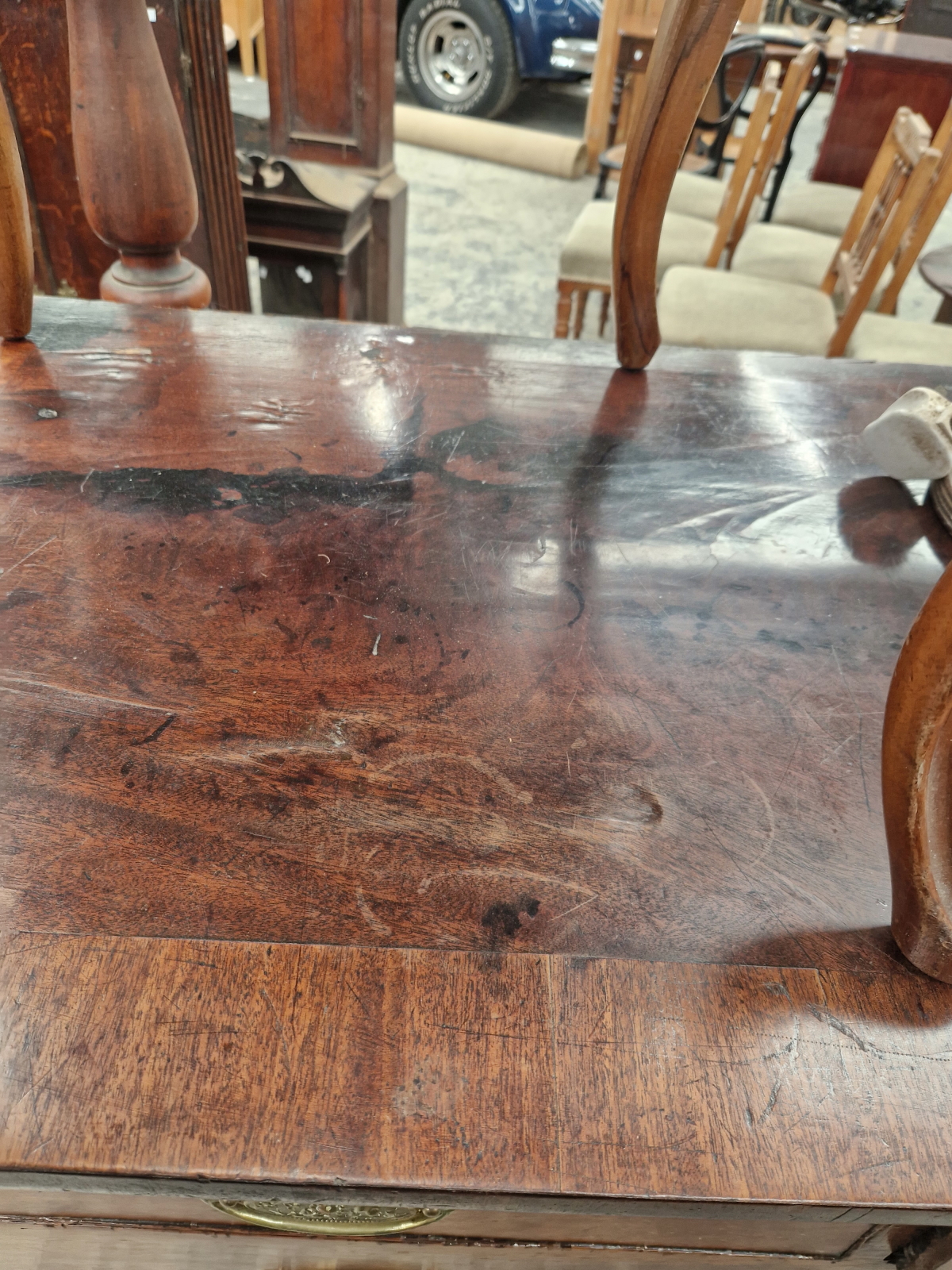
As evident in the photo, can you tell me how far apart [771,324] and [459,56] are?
10.3 ft

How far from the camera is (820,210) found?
2.75 meters

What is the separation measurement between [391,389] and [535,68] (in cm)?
436

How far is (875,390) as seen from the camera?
82 centimetres

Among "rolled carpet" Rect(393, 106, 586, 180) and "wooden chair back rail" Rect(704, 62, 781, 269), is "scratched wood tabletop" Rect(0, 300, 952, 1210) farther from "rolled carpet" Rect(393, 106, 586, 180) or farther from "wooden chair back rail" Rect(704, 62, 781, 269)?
"rolled carpet" Rect(393, 106, 586, 180)

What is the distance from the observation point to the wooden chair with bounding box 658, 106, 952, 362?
1919 millimetres

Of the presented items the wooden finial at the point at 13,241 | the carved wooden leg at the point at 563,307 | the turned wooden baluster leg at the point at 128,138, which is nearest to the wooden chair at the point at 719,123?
the carved wooden leg at the point at 563,307

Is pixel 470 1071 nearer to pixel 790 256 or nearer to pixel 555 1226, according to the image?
pixel 555 1226

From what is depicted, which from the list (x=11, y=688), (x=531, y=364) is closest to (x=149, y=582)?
(x=11, y=688)

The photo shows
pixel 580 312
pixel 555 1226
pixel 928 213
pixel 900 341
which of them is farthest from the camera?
pixel 580 312

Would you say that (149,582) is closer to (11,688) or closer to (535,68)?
(11,688)

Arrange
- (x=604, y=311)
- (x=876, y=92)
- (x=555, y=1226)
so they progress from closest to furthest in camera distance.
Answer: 1. (x=555, y=1226)
2. (x=604, y=311)
3. (x=876, y=92)

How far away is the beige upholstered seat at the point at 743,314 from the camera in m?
2.06

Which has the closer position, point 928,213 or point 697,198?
point 928,213

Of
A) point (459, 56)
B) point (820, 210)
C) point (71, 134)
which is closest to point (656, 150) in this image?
point (71, 134)
